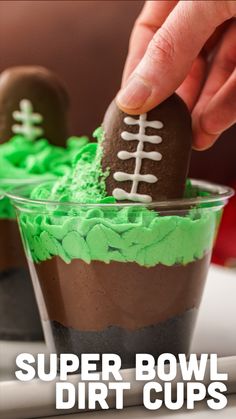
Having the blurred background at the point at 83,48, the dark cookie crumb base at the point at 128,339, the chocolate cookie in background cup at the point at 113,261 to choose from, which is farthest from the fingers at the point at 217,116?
the blurred background at the point at 83,48

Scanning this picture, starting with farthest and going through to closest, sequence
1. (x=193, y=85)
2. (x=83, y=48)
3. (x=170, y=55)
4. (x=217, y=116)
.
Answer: (x=83, y=48) < (x=193, y=85) < (x=217, y=116) < (x=170, y=55)

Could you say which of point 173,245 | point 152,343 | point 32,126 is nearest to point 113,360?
point 152,343

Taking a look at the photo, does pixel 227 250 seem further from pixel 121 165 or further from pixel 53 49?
pixel 121 165

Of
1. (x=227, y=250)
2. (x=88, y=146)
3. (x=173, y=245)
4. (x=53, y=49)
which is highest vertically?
(x=53, y=49)

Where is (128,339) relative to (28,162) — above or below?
below

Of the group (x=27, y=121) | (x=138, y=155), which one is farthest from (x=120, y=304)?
(x=27, y=121)

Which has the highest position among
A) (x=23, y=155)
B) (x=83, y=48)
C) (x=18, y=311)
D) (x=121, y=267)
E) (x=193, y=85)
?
(x=83, y=48)

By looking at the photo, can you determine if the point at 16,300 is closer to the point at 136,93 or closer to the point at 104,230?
the point at 104,230

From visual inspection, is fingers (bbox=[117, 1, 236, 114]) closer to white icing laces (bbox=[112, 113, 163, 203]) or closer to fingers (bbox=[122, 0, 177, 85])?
white icing laces (bbox=[112, 113, 163, 203])

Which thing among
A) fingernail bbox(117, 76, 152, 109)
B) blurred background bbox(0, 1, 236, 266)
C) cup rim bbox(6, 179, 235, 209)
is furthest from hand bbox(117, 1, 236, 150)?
blurred background bbox(0, 1, 236, 266)
